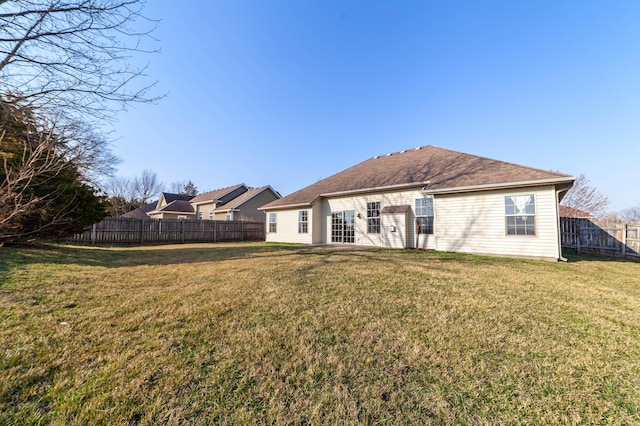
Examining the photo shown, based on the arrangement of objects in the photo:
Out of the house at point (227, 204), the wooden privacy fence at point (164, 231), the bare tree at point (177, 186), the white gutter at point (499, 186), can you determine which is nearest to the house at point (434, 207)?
the white gutter at point (499, 186)

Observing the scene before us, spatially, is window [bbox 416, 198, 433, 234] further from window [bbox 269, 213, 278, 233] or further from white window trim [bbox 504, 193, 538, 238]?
window [bbox 269, 213, 278, 233]

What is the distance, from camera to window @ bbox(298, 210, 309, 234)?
14.8m

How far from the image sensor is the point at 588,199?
23656mm

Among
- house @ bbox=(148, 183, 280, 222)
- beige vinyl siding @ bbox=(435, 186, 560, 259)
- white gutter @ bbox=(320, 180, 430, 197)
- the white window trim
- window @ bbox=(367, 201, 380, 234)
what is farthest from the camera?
house @ bbox=(148, 183, 280, 222)

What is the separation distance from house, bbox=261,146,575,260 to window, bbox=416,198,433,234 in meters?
0.04

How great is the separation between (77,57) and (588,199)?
3583 centimetres

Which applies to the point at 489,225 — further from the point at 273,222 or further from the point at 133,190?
the point at 133,190

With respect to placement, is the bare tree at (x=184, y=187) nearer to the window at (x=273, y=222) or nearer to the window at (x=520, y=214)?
the window at (x=273, y=222)

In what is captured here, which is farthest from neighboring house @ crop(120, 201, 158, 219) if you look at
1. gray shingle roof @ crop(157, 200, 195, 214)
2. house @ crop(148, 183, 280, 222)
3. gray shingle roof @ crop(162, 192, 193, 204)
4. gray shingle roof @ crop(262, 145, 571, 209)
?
gray shingle roof @ crop(262, 145, 571, 209)

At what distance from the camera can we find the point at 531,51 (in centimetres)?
1029

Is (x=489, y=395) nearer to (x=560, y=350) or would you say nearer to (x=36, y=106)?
(x=560, y=350)

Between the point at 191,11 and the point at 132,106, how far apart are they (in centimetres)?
267

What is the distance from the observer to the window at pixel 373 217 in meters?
12.2

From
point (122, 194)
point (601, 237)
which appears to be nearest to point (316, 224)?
point (601, 237)
